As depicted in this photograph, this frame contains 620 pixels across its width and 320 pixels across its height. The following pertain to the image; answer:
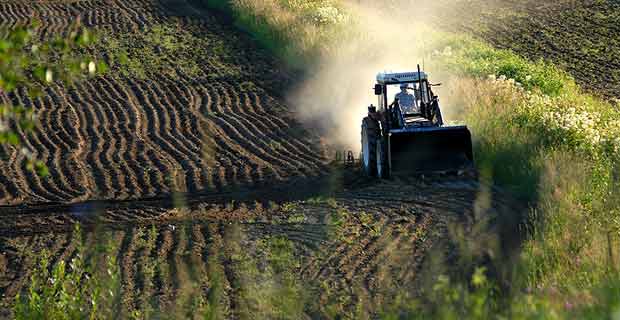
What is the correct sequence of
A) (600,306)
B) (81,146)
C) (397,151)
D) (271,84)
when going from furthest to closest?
(271,84)
(81,146)
(397,151)
(600,306)

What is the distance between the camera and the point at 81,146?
709 inches

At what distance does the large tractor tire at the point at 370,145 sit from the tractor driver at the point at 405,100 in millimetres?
534

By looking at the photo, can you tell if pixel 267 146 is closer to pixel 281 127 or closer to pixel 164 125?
pixel 281 127

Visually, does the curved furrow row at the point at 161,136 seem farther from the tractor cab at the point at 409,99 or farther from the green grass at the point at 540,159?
the green grass at the point at 540,159

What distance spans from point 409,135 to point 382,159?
0.72m

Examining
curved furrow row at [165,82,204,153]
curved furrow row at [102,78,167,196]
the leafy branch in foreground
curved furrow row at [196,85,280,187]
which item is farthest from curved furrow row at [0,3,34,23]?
the leafy branch in foreground

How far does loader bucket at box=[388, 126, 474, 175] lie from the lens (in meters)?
14.5

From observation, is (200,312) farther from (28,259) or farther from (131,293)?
(28,259)

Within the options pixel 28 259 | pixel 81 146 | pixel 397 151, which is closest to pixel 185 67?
pixel 81 146

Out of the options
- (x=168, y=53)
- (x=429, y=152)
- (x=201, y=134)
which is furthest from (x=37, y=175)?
(x=168, y=53)

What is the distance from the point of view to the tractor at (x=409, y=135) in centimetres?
1451

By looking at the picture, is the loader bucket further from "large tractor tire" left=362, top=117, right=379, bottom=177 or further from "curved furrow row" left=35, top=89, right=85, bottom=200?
"curved furrow row" left=35, top=89, right=85, bottom=200

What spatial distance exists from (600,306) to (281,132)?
13.1 m

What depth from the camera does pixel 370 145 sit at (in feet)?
49.9
